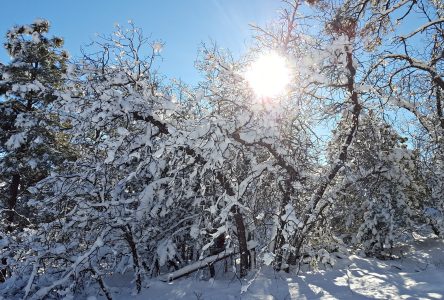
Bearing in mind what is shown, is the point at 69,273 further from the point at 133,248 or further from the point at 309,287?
the point at 309,287

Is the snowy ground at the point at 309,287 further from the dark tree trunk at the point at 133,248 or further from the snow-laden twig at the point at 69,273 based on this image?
the snow-laden twig at the point at 69,273

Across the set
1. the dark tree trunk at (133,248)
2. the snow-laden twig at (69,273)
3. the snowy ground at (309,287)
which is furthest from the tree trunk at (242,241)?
the snow-laden twig at (69,273)

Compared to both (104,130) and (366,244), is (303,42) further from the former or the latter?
(366,244)

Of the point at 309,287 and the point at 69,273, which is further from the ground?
the point at 69,273

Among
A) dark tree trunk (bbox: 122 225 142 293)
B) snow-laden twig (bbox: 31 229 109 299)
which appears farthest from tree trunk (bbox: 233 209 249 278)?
snow-laden twig (bbox: 31 229 109 299)

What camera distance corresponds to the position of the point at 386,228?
50.3 ft

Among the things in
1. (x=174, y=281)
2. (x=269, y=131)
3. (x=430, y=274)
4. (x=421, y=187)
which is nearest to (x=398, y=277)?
(x=430, y=274)

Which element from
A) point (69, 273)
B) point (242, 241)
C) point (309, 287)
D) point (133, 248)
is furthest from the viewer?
point (242, 241)

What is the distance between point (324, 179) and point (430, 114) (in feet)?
16.4

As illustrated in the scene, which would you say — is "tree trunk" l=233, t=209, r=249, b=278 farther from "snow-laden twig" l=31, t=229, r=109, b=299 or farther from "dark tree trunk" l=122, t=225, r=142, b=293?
"snow-laden twig" l=31, t=229, r=109, b=299

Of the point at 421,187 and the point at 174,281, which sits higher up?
the point at 421,187

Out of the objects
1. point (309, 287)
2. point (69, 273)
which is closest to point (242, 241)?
point (309, 287)

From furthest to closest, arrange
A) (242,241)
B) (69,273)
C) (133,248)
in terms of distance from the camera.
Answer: (242,241) → (133,248) → (69,273)

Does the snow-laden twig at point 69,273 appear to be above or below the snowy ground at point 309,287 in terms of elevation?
above
